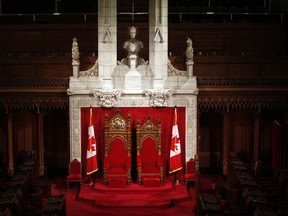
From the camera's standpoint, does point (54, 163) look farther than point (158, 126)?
Yes

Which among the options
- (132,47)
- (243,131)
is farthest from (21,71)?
(243,131)

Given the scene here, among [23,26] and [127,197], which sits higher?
[23,26]

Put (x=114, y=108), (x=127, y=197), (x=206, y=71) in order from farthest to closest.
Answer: (x=206, y=71) → (x=114, y=108) → (x=127, y=197)

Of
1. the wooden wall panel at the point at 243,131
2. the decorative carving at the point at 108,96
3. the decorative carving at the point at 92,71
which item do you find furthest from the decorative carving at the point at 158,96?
the wooden wall panel at the point at 243,131

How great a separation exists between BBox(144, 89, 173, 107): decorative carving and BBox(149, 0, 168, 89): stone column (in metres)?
0.26

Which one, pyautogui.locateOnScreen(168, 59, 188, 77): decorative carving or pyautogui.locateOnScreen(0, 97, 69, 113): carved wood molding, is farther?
pyautogui.locateOnScreen(0, 97, 69, 113): carved wood molding

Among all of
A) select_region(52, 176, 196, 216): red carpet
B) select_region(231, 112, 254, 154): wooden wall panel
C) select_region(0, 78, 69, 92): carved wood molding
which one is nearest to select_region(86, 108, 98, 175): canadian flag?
select_region(52, 176, 196, 216): red carpet

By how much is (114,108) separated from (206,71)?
3.49 metres

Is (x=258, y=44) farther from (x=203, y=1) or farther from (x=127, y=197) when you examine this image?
(x=127, y=197)

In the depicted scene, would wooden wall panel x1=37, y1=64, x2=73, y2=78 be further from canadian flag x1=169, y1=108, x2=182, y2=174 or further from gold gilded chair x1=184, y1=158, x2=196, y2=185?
gold gilded chair x1=184, y1=158, x2=196, y2=185

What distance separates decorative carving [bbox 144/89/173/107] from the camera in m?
18.2

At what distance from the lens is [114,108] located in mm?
18516

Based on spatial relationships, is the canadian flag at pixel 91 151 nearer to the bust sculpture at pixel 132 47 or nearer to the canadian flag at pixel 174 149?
the bust sculpture at pixel 132 47

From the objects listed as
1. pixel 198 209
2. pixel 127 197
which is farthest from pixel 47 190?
pixel 198 209
